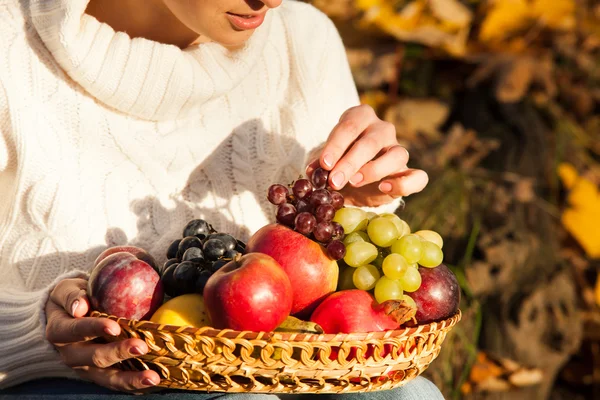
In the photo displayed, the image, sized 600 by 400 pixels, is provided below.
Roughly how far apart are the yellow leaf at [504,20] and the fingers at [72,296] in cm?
209

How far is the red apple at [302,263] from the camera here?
1.29m

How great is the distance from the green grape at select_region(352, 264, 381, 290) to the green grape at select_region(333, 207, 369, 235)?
0.10 m

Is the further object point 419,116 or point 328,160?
point 419,116

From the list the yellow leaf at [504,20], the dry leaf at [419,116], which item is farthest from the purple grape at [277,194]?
the yellow leaf at [504,20]

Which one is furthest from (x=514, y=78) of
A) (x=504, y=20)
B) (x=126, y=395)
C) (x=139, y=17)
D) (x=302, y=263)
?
(x=126, y=395)

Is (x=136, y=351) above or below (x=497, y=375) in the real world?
above

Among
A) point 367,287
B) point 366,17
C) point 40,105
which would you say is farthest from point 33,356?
point 366,17

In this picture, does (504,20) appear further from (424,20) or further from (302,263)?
(302,263)

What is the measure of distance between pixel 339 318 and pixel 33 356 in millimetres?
621

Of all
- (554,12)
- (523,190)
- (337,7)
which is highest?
(337,7)

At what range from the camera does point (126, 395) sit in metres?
1.33

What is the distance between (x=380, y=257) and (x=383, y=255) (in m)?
0.01

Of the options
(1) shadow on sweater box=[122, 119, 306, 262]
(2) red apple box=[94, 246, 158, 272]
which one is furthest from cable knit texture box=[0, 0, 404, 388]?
(2) red apple box=[94, 246, 158, 272]

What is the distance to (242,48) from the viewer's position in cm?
184
